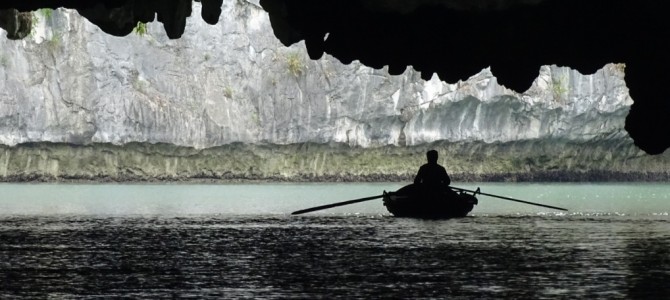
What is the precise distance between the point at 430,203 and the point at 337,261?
44.3ft

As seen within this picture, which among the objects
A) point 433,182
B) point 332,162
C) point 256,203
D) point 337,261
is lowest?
point 337,261

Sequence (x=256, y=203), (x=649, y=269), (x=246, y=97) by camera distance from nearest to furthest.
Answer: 1. (x=649, y=269)
2. (x=256, y=203)
3. (x=246, y=97)

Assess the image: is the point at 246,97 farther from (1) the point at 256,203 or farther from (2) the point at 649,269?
(2) the point at 649,269

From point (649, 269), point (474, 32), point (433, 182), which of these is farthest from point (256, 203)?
point (649, 269)

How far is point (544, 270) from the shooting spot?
49.0 ft

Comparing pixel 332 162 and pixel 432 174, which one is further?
pixel 332 162

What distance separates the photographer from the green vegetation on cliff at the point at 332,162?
9956 cm

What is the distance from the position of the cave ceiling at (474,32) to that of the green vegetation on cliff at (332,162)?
244 feet

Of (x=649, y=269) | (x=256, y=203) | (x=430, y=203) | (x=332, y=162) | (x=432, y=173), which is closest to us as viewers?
(x=649, y=269)

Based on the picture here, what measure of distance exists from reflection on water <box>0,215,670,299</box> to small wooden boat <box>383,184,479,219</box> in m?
1.87

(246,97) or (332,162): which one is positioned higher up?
(246,97)

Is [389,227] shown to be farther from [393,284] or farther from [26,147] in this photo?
[26,147]

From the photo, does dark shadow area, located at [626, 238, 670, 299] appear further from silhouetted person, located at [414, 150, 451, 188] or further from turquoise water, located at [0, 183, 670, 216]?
turquoise water, located at [0, 183, 670, 216]

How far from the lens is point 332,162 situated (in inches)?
4072
